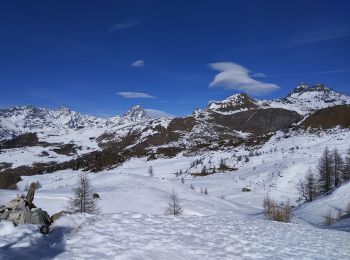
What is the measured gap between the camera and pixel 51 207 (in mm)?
48469

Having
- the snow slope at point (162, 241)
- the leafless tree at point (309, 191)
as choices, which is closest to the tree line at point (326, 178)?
the leafless tree at point (309, 191)

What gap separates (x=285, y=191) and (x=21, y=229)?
8870 centimetres

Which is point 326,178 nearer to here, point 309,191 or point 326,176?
point 326,176

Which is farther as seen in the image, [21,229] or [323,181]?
[323,181]

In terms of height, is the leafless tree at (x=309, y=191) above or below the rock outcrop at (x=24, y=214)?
below

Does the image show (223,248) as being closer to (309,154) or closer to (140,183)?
(140,183)

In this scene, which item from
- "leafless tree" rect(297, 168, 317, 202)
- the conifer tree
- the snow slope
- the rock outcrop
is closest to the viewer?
the snow slope

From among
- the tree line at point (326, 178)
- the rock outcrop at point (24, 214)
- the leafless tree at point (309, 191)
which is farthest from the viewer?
the tree line at point (326, 178)

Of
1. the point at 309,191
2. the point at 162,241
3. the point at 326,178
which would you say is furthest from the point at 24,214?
the point at 326,178

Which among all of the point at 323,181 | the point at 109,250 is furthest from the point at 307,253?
the point at 323,181

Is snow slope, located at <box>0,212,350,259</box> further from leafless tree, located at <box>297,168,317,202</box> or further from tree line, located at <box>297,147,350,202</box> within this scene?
tree line, located at <box>297,147,350,202</box>

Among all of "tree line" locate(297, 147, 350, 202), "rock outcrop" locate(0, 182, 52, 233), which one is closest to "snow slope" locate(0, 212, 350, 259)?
"rock outcrop" locate(0, 182, 52, 233)

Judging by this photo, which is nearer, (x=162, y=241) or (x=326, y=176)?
(x=162, y=241)

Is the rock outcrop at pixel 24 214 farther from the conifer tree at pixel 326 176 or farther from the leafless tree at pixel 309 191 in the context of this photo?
the conifer tree at pixel 326 176
